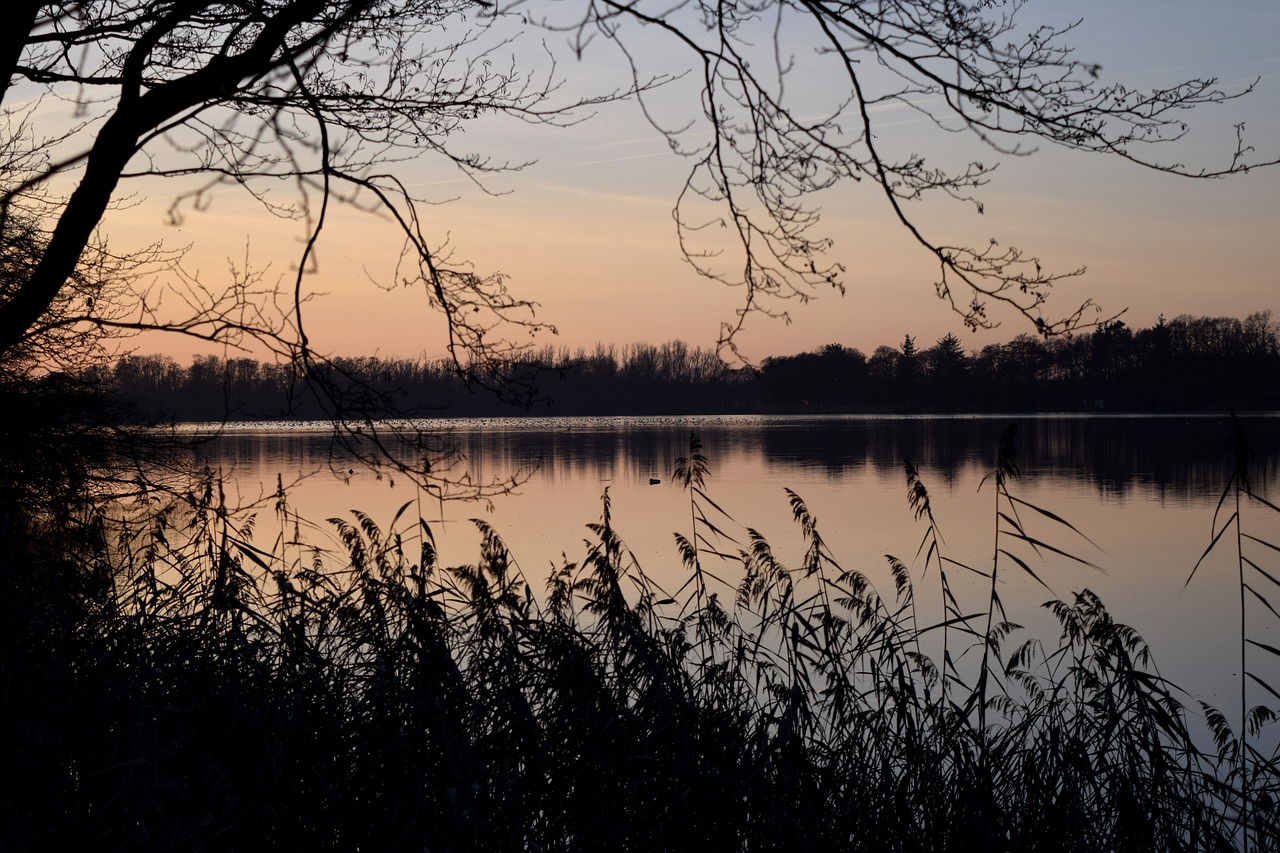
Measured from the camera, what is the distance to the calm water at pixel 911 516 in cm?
1253

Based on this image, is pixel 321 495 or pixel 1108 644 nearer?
pixel 1108 644

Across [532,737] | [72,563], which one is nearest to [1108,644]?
[532,737]

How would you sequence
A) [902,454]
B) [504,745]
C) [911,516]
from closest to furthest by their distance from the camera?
[504,745]
[911,516]
[902,454]

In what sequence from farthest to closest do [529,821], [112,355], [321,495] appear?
[321,495]
[112,355]
[529,821]

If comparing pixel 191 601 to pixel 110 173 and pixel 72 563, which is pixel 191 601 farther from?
pixel 110 173

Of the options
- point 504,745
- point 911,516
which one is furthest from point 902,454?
point 504,745

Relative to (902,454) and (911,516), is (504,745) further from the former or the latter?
(902,454)

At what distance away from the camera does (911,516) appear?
21109 millimetres

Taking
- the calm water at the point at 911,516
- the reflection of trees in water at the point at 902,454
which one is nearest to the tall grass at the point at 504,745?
the calm water at the point at 911,516

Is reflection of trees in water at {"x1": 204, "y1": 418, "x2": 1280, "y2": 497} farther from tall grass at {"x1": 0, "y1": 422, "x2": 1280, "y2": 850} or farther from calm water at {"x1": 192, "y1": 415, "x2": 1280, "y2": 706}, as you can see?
tall grass at {"x1": 0, "y1": 422, "x2": 1280, "y2": 850}

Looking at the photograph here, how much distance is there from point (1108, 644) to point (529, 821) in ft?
9.96

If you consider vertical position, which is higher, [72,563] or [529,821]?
[72,563]

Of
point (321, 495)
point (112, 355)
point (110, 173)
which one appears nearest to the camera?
point (110, 173)

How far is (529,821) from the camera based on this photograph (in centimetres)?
410
